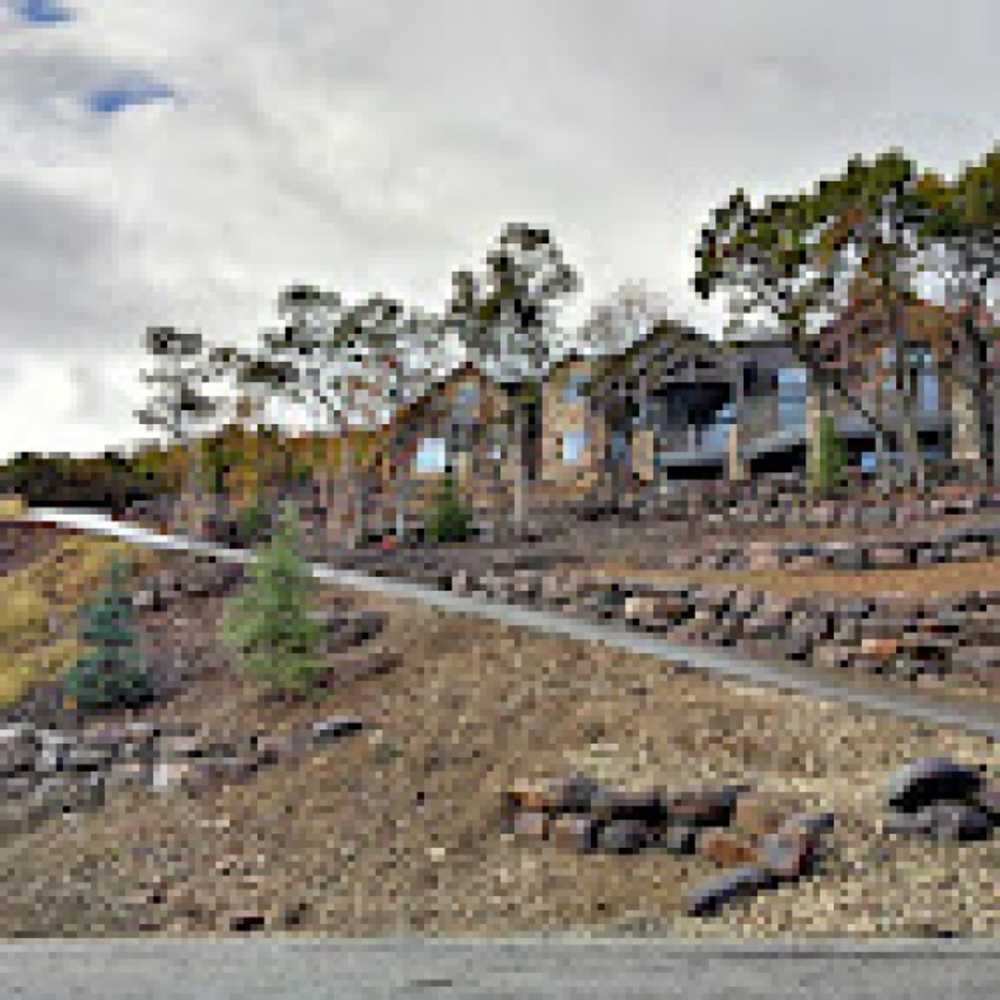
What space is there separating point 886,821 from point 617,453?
30732mm

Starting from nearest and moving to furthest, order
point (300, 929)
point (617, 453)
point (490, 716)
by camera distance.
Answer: point (300, 929)
point (490, 716)
point (617, 453)

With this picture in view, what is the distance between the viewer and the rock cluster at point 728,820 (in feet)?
22.1

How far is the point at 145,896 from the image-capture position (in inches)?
314

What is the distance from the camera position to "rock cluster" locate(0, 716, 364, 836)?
10234 millimetres

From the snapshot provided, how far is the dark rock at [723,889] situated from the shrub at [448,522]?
17226mm

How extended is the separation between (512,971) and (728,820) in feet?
10.6

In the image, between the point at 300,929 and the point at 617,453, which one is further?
the point at 617,453

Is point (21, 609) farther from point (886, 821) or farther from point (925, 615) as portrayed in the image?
point (886, 821)

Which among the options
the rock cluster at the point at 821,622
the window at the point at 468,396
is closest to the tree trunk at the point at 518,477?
the window at the point at 468,396

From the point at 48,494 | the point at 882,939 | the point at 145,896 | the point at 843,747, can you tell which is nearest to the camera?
the point at 882,939

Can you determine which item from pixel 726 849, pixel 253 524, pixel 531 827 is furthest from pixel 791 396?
pixel 726 849

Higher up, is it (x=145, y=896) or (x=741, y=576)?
(x=741, y=576)

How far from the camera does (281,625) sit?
39.5 ft

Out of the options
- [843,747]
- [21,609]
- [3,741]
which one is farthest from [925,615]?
[21,609]
